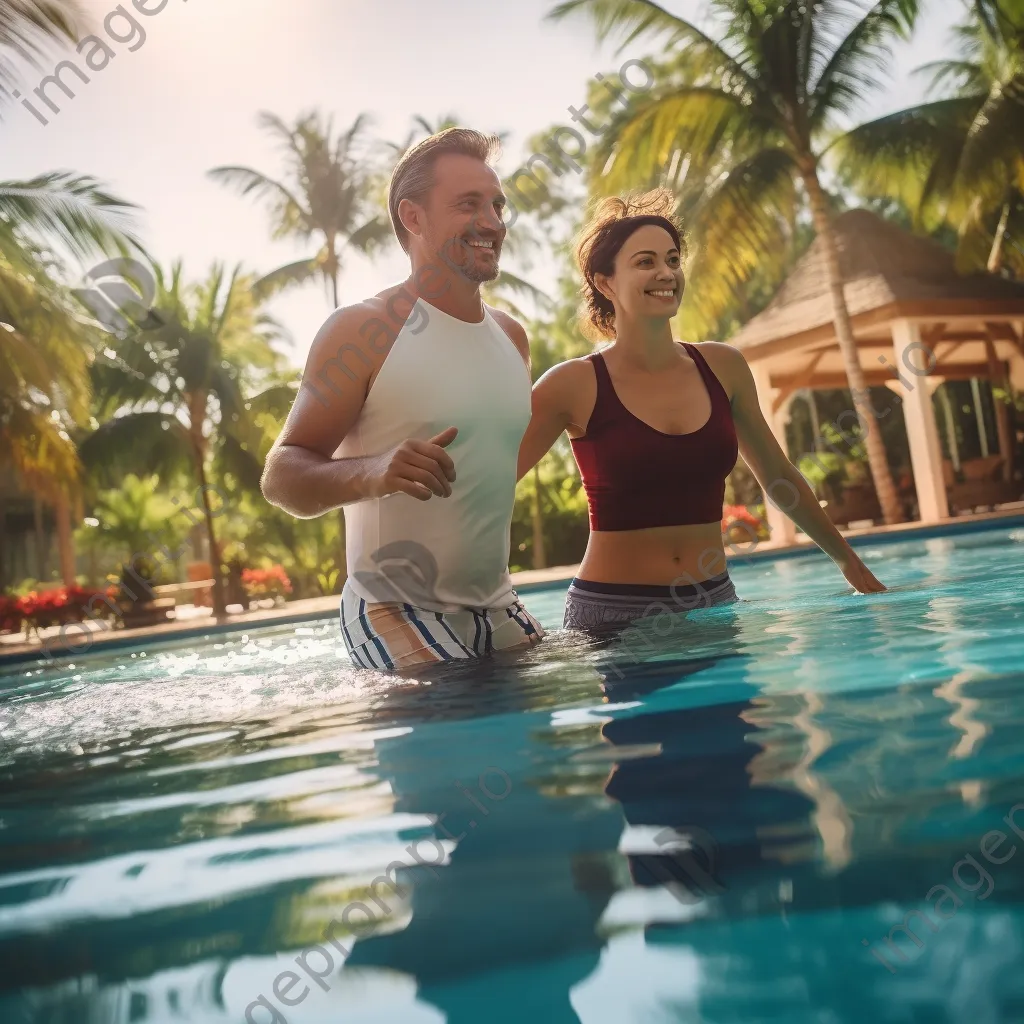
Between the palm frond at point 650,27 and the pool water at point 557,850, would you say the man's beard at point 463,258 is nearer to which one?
the pool water at point 557,850

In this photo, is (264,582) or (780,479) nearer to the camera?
(780,479)

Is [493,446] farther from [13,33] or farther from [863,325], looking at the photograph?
[863,325]

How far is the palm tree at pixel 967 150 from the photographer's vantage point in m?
15.4

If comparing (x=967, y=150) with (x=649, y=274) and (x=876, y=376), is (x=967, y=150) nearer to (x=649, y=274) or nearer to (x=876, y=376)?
(x=876, y=376)

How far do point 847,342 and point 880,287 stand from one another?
4.69 feet

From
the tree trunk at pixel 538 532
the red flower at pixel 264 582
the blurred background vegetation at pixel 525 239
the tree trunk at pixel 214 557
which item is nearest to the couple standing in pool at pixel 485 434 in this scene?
the blurred background vegetation at pixel 525 239

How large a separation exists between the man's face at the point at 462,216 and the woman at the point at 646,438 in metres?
0.69

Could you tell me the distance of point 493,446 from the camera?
10.6 feet

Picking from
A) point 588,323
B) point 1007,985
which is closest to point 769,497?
point 588,323

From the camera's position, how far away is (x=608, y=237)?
412 cm

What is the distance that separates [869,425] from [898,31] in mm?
5705

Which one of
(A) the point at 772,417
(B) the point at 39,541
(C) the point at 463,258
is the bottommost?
(C) the point at 463,258

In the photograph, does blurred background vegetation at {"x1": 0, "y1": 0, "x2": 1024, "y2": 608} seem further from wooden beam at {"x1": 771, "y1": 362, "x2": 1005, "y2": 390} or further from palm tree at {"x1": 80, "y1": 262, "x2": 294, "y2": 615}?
wooden beam at {"x1": 771, "y1": 362, "x2": 1005, "y2": 390}

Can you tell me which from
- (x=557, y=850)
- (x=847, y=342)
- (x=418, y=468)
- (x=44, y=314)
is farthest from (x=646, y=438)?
(x=44, y=314)
